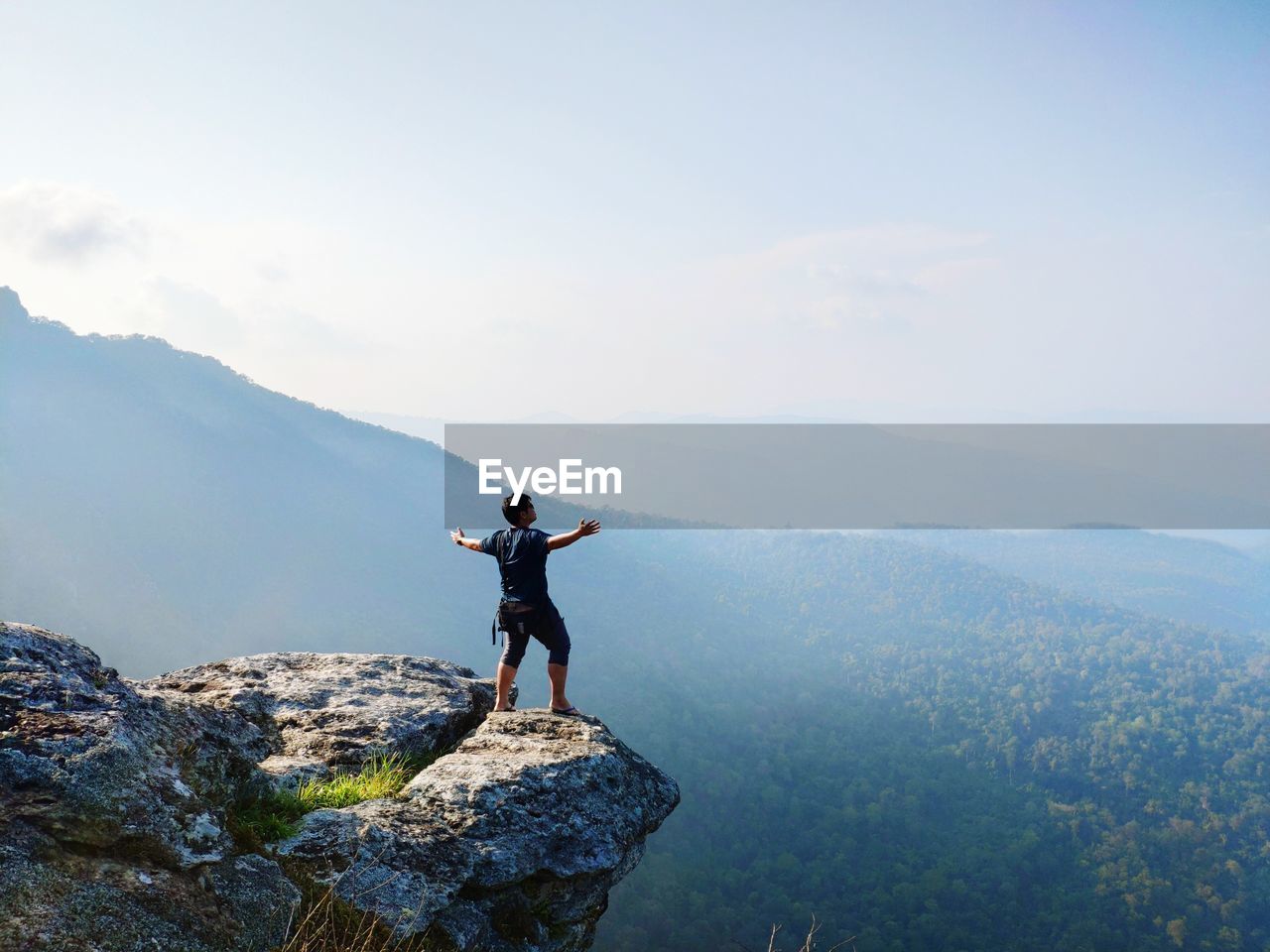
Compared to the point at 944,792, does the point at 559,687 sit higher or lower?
higher

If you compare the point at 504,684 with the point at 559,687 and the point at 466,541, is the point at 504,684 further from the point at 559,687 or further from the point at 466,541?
the point at 466,541

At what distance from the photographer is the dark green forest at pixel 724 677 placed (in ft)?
299

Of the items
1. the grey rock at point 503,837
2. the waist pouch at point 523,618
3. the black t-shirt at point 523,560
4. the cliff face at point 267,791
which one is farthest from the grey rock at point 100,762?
the black t-shirt at point 523,560

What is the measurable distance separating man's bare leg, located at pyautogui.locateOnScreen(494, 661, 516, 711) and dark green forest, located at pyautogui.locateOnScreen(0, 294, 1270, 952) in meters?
78.2

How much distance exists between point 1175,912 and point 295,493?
510 ft

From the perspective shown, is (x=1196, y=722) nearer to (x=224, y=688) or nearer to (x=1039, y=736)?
(x=1039, y=736)

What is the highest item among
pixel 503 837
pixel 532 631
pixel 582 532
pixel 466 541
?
Answer: pixel 582 532

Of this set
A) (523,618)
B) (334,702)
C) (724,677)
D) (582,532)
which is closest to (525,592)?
(523,618)

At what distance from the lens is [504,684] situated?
33.1 ft

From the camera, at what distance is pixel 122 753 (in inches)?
206

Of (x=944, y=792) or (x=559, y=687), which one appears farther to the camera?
(x=944, y=792)

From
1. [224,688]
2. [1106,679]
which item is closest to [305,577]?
[224,688]

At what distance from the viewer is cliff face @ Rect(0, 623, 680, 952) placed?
15.3 feet

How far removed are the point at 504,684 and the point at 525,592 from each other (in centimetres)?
131
